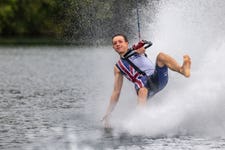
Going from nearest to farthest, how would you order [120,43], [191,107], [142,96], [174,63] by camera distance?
[174,63] → [120,43] → [142,96] → [191,107]

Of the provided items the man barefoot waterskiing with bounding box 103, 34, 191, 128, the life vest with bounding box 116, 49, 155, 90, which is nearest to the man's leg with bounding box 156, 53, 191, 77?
the man barefoot waterskiing with bounding box 103, 34, 191, 128

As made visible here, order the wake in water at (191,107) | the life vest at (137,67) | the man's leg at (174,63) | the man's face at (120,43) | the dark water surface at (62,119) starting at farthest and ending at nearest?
the life vest at (137,67), the man's face at (120,43), the wake in water at (191,107), the man's leg at (174,63), the dark water surface at (62,119)

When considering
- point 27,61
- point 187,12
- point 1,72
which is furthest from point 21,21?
point 187,12

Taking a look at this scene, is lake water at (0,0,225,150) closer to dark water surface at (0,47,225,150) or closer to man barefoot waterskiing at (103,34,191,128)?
dark water surface at (0,47,225,150)

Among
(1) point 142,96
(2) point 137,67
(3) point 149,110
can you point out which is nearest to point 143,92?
(1) point 142,96

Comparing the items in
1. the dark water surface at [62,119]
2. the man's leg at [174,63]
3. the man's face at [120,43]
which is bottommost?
the dark water surface at [62,119]

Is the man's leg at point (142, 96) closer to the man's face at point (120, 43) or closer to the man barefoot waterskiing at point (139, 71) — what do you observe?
the man barefoot waterskiing at point (139, 71)

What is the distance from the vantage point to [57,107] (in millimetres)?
17109

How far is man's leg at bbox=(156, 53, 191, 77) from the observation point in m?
12.3

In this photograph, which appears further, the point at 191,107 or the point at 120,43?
the point at 191,107

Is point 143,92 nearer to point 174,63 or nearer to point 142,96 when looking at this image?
point 142,96

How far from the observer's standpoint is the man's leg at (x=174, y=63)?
40.2 feet

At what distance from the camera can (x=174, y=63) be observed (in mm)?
12523

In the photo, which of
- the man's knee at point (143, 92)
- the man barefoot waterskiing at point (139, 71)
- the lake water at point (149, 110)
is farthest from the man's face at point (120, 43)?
the lake water at point (149, 110)
